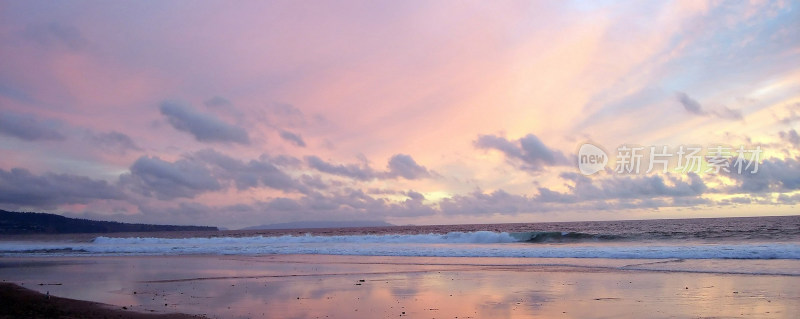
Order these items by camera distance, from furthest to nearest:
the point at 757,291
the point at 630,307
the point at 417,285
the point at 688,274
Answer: the point at 688,274
the point at 417,285
the point at 757,291
the point at 630,307

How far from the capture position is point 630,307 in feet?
35.4

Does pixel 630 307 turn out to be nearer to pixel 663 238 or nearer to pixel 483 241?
pixel 663 238

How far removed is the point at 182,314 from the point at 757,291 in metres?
13.4

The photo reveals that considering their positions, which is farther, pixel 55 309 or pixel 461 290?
pixel 461 290

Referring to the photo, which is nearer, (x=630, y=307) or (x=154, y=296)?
(x=630, y=307)

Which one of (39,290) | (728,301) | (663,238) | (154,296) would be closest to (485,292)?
(728,301)

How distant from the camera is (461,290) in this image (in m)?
13.7

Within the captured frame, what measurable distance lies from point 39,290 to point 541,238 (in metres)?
35.7

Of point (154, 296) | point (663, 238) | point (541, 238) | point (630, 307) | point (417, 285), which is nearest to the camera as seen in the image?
point (630, 307)

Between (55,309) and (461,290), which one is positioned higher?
(55,309)

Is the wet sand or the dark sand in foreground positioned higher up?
the dark sand in foreground

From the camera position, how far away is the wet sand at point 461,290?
35.0ft

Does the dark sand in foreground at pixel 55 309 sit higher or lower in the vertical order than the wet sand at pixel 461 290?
higher

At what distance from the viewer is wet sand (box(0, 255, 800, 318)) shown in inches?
420
